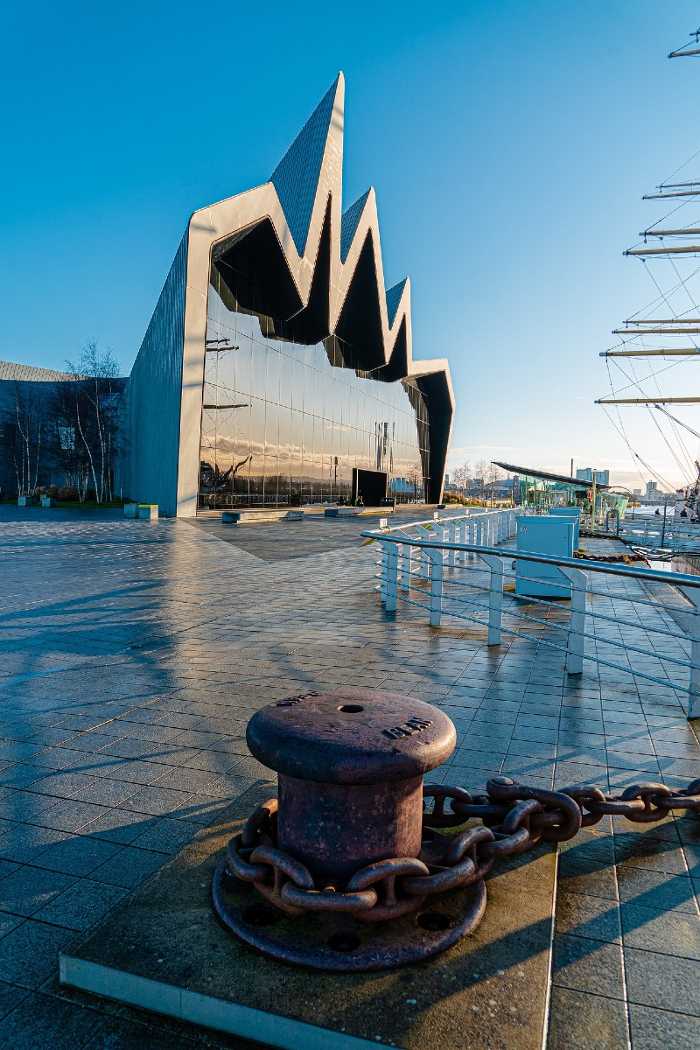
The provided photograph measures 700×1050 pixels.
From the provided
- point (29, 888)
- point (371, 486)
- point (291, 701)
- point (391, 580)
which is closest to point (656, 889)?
point (291, 701)

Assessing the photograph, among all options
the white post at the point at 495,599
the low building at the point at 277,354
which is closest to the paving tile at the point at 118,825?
the white post at the point at 495,599

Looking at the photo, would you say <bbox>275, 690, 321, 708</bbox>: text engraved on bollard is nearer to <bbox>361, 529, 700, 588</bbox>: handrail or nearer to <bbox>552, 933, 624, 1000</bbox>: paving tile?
<bbox>552, 933, 624, 1000</bbox>: paving tile

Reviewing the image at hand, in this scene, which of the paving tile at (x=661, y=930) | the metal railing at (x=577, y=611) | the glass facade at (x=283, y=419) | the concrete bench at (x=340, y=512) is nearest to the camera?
the paving tile at (x=661, y=930)

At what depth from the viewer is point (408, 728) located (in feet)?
7.36

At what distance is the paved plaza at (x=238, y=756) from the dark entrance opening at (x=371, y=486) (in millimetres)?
37819

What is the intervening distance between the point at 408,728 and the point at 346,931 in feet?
2.04

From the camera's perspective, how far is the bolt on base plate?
189cm

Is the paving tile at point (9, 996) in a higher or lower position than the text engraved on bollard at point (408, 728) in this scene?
lower

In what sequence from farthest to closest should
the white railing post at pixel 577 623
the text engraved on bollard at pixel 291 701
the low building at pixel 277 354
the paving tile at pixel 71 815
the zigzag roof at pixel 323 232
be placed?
the zigzag roof at pixel 323 232 → the low building at pixel 277 354 → the white railing post at pixel 577 623 → the paving tile at pixel 71 815 → the text engraved on bollard at pixel 291 701

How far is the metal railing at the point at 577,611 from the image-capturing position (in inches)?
195

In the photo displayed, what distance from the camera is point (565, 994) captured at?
1.97 metres

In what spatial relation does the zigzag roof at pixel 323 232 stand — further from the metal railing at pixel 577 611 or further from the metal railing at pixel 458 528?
the metal railing at pixel 577 611

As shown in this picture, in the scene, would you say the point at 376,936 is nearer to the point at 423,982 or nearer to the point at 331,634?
the point at 423,982

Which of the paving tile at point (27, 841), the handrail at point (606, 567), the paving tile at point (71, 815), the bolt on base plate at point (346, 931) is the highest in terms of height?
the handrail at point (606, 567)
